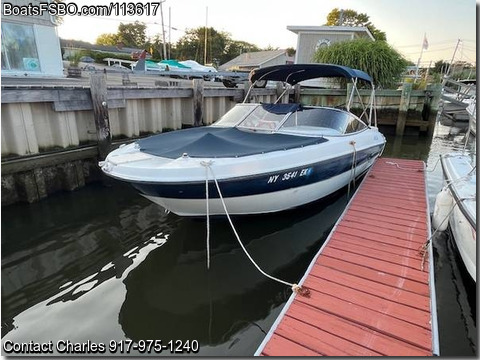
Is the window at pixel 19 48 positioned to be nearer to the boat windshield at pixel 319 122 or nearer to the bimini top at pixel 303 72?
the bimini top at pixel 303 72

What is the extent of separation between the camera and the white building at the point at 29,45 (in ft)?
39.0

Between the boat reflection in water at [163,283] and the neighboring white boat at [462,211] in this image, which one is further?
the neighboring white boat at [462,211]

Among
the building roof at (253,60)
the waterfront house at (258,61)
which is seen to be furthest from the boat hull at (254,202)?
the building roof at (253,60)

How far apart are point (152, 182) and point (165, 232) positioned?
155 centimetres

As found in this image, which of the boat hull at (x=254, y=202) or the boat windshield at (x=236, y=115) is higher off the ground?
the boat windshield at (x=236, y=115)

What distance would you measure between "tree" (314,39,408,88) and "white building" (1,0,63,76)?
13.2 metres

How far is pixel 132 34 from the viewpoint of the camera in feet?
191

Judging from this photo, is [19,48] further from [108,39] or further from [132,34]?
[108,39]

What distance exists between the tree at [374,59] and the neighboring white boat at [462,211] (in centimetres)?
1146

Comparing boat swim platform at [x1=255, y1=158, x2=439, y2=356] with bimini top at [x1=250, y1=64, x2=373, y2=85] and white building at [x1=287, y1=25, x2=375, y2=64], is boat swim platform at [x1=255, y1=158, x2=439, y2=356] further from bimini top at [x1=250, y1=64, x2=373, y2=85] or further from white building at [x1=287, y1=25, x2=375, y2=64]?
white building at [x1=287, y1=25, x2=375, y2=64]

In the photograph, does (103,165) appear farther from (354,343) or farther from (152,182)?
(354,343)

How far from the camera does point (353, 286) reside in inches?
128

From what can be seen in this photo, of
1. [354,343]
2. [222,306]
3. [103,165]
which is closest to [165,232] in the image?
[103,165]

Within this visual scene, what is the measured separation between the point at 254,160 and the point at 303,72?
3464 mm
